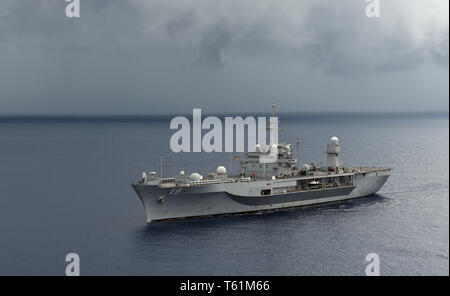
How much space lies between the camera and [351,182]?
68938mm

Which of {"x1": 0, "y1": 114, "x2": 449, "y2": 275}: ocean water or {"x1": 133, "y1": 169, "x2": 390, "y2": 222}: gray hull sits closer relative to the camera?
{"x1": 0, "y1": 114, "x2": 449, "y2": 275}: ocean water

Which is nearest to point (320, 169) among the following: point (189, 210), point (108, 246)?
point (189, 210)

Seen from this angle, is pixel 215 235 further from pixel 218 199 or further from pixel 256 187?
pixel 256 187

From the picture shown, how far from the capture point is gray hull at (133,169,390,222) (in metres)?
54.3

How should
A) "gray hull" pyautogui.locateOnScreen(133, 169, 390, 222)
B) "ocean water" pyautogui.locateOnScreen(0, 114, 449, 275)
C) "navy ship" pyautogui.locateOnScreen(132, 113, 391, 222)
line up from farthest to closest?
"navy ship" pyautogui.locateOnScreen(132, 113, 391, 222), "gray hull" pyautogui.locateOnScreen(133, 169, 390, 222), "ocean water" pyautogui.locateOnScreen(0, 114, 449, 275)

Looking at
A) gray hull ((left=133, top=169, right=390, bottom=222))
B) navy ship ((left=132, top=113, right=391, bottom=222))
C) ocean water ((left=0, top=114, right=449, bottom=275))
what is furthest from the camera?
navy ship ((left=132, top=113, right=391, bottom=222))

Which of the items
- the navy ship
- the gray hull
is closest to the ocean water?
the gray hull

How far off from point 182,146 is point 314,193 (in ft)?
276

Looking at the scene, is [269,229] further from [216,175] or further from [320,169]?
[320,169]

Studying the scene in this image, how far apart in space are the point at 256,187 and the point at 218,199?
468 cm

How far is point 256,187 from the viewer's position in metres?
59.2

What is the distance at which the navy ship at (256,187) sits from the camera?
179 feet

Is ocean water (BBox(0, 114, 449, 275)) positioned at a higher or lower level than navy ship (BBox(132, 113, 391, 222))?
lower

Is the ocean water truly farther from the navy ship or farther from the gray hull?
the navy ship
